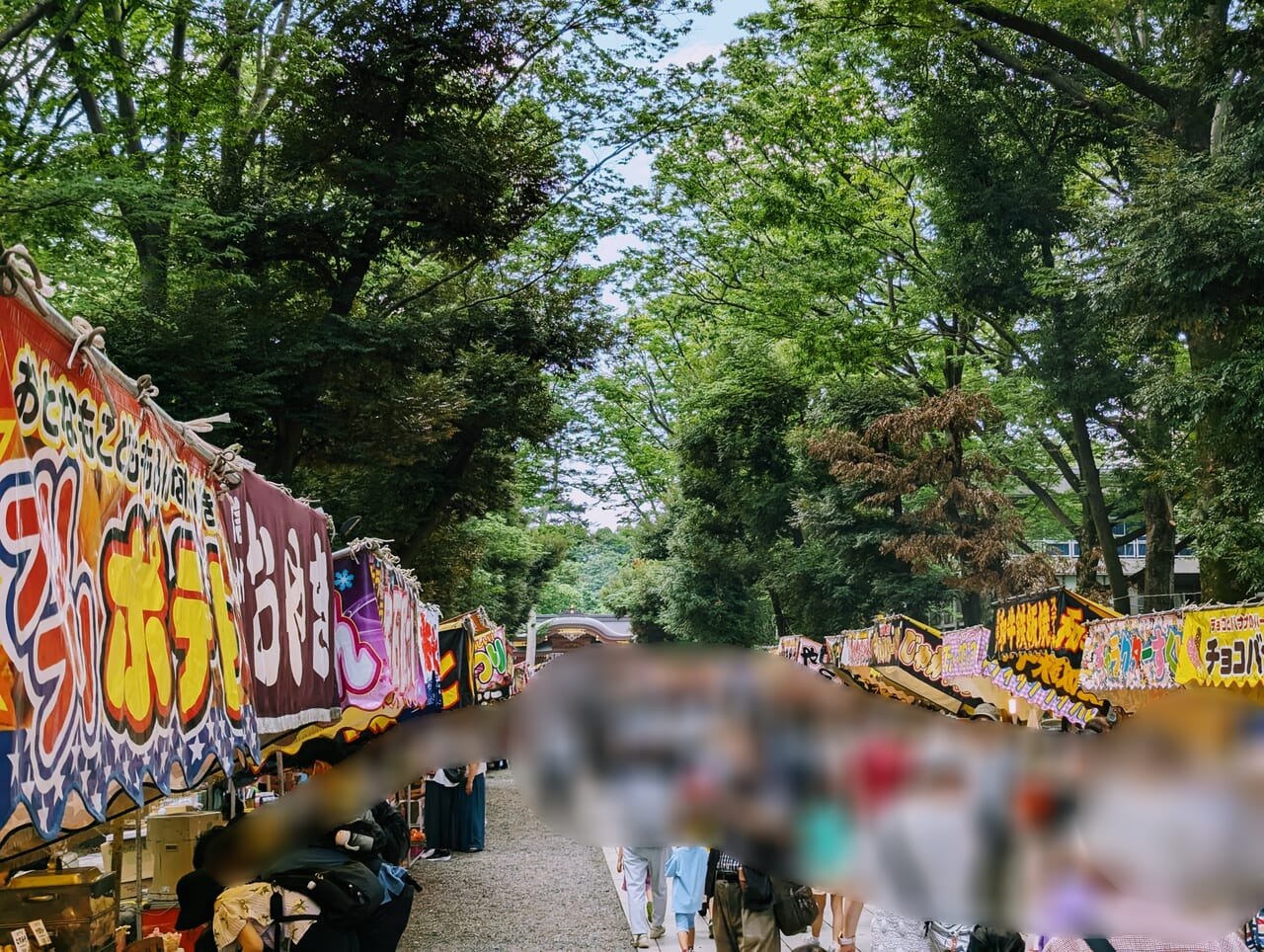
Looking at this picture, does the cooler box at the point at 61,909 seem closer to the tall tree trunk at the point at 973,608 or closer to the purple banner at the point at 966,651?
the purple banner at the point at 966,651

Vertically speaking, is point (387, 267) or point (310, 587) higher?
point (387, 267)

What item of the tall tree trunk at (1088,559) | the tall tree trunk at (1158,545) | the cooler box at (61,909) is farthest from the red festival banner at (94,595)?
the tall tree trunk at (1088,559)

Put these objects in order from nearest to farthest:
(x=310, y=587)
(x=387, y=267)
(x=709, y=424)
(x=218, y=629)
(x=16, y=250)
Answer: (x=16, y=250) < (x=218, y=629) < (x=310, y=587) < (x=387, y=267) < (x=709, y=424)

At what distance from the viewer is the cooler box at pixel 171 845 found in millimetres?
10141

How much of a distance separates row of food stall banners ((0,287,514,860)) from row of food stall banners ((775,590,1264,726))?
241 inches

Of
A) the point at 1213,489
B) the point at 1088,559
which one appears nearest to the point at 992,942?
the point at 1213,489

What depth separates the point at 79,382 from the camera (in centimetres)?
261

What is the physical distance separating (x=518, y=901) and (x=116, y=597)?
11313 mm

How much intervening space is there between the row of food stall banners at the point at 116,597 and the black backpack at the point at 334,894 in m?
2.00

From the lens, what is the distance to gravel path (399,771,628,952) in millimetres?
10844

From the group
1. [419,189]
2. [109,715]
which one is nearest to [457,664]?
[419,189]

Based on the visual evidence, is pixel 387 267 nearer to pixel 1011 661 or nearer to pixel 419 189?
pixel 419 189

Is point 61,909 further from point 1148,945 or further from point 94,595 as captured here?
point 1148,945

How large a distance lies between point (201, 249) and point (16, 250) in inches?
501
